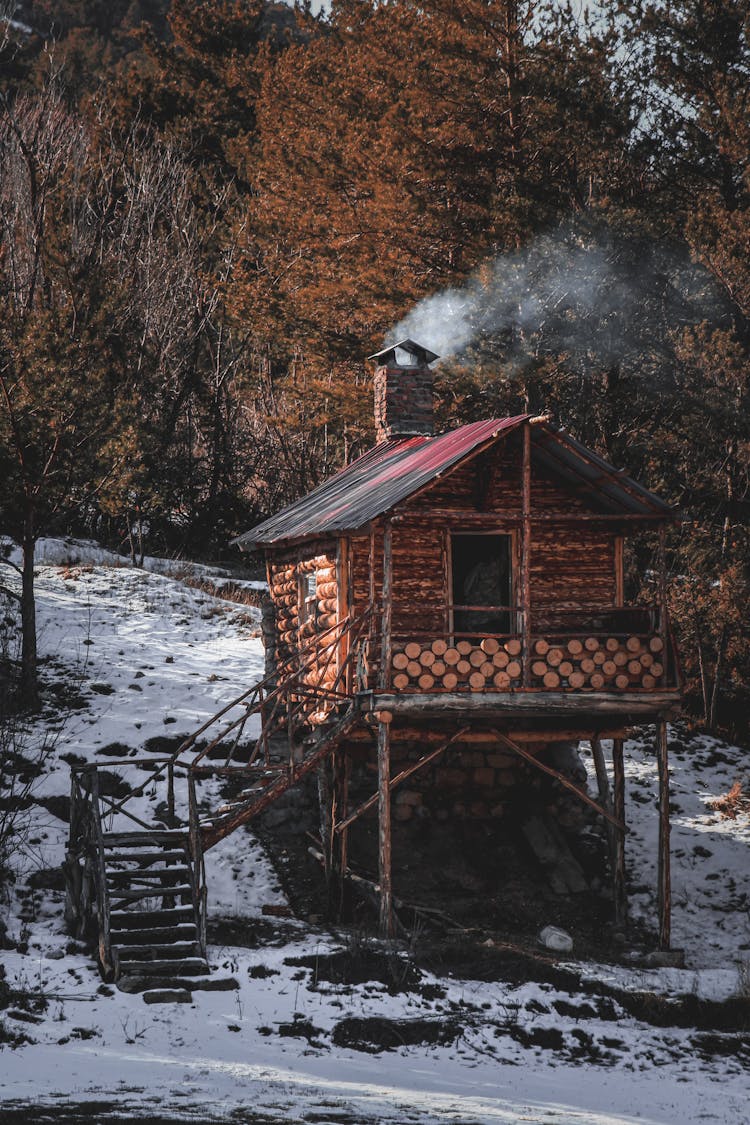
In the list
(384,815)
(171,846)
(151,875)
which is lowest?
(171,846)

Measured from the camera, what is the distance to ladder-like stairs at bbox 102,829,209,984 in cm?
1436

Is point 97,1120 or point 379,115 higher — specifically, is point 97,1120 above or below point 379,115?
below

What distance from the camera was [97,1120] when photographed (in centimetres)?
1009

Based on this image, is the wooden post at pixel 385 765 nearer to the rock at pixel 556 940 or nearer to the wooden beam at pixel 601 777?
the rock at pixel 556 940

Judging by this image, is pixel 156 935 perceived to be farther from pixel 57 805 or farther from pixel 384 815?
pixel 57 805

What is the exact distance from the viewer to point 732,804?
2328cm

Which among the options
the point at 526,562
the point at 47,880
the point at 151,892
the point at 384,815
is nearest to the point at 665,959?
the point at 384,815

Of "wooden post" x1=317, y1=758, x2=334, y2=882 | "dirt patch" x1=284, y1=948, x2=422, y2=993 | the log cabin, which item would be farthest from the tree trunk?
"dirt patch" x1=284, y1=948, x2=422, y2=993

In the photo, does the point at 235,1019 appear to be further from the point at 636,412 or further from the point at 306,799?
the point at 636,412

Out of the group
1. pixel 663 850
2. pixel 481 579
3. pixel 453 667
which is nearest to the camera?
pixel 453 667

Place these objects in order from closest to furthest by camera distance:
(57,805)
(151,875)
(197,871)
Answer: (197,871) → (151,875) → (57,805)

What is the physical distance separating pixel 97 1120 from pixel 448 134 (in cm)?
2278

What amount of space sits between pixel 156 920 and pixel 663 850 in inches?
281

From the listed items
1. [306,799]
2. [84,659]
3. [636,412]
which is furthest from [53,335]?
[636,412]
